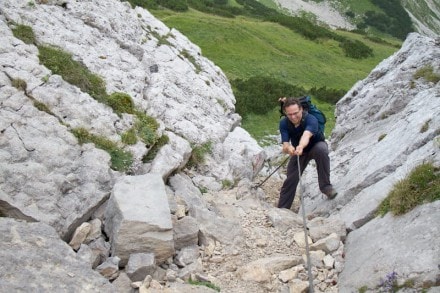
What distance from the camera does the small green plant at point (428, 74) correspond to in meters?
14.8

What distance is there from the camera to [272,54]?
43.6m

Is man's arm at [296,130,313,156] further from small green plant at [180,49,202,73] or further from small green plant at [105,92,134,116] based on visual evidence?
small green plant at [180,49,202,73]

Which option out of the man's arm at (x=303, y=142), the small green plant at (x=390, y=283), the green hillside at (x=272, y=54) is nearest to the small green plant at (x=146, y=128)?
the man's arm at (x=303, y=142)

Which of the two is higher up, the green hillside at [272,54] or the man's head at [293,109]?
the man's head at [293,109]

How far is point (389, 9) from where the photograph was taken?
12375cm

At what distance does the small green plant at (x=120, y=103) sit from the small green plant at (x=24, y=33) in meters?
2.92

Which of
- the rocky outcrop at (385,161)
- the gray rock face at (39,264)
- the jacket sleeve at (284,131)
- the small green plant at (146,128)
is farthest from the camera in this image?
the small green plant at (146,128)

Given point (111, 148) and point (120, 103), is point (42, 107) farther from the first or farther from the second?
point (120, 103)

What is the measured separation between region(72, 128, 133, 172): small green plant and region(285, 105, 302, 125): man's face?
160 inches

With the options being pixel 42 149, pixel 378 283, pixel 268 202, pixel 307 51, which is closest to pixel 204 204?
pixel 268 202

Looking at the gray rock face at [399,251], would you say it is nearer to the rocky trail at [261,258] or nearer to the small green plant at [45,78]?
the rocky trail at [261,258]

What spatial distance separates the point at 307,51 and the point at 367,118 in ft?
112

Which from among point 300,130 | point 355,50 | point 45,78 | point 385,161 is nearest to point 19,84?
point 45,78

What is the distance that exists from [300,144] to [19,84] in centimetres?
704
